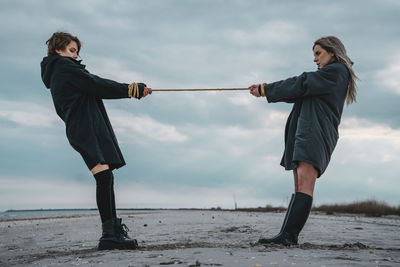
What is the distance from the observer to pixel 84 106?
4469 millimetres

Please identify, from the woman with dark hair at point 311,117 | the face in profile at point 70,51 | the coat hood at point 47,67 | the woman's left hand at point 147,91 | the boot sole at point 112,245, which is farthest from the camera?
the woman's left hand at point 147,91

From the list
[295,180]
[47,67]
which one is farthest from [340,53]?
[47,67]

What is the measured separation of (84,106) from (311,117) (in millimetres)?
2686

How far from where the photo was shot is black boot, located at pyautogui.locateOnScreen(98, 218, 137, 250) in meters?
4.12

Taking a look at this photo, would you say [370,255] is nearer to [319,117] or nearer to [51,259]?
[319,117]

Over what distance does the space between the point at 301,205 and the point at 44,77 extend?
138 inches

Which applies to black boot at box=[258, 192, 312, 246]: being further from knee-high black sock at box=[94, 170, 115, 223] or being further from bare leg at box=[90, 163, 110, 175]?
bare leg at box=[90, 163, 110, 175]

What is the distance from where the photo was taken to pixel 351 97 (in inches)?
186

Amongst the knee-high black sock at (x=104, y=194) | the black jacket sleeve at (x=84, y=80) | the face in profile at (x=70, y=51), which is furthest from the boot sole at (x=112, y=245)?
the face in profile at (x=70, y=51)

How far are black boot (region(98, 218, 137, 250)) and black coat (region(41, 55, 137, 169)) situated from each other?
0.70 meters

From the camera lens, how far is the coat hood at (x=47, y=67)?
179 inches

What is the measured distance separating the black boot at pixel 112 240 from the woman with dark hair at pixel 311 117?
1511 millimetres

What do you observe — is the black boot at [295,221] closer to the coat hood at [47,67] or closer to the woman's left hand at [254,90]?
the woman's left hand at [254,90]

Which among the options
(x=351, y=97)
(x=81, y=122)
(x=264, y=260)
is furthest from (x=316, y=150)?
(x=81, y=122)
